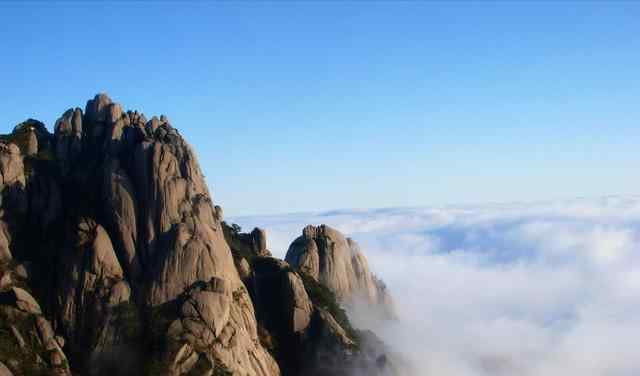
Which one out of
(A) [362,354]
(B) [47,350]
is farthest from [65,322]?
(A) [362,354]

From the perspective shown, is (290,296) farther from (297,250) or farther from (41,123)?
(41,123)

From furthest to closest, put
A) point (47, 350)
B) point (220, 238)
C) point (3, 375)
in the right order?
point (220, 238) < point (47, 350) < point (3, 375)

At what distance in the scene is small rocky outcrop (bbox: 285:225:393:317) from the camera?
14588 cm

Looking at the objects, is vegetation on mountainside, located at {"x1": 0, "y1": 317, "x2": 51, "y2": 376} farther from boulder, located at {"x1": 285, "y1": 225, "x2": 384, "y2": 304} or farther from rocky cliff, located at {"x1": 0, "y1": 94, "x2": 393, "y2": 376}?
boulder, located at {"x1": 285, "y1": 225, "x2": 384, "y2": 304}

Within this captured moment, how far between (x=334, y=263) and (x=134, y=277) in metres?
56.8

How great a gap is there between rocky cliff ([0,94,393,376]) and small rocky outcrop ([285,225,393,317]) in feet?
74.2

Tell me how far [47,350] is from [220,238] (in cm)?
2907

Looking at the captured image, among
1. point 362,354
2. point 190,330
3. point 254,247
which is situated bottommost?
point 362,354

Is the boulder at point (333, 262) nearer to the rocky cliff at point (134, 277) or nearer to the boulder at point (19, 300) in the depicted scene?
the rocky cliff at point (134, 277)

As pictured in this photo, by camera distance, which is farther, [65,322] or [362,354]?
[362,354]

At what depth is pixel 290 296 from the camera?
111 metres

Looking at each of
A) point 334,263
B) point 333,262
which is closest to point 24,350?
point 333,262

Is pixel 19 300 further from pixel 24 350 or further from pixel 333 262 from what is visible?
pixel 333 262

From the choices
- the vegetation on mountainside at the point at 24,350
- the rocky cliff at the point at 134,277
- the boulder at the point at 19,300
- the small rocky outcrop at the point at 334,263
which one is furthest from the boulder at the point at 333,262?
the vegetation on mountainside at the point at 24,350
